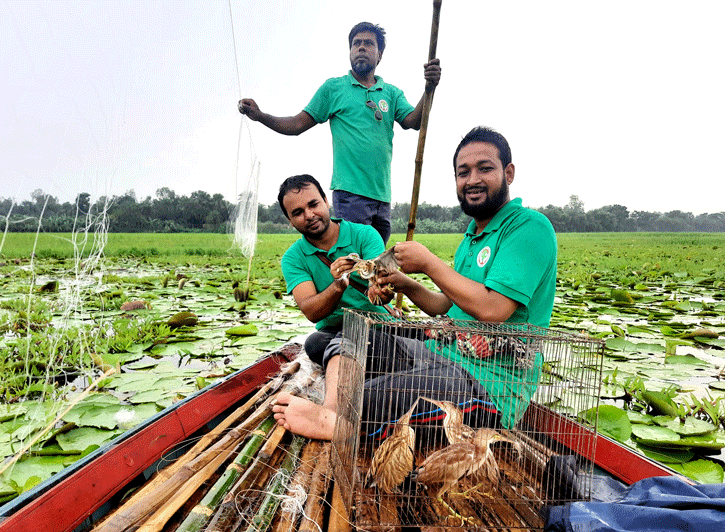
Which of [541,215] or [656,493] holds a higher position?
[541,215]

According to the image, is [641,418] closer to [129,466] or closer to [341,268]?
[341,268]

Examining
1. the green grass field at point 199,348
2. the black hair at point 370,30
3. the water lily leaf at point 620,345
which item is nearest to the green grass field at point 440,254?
the green grass field at point 199,348

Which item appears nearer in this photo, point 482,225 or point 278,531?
point 278,531

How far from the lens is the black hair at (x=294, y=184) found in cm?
233

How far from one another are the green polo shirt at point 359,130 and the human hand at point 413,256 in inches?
56.0

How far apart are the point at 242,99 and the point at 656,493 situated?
3.09m

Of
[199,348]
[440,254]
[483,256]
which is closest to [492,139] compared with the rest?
[483,256]

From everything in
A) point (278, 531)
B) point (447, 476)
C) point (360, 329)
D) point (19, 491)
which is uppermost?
point (360, 329)

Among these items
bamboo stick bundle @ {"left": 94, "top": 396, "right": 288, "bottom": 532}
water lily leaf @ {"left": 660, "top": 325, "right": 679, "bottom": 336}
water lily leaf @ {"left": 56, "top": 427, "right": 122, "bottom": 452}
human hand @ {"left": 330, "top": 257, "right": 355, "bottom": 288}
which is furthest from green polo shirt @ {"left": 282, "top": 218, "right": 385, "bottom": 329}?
water lily leaf @ {"left": 660, "top": 325, "right": 679, "bottom": 336}

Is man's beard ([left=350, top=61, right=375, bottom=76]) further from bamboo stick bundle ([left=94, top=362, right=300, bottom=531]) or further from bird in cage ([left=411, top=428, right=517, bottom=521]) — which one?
bird in cage ([left=411, top=428, right=517, bottom=521])

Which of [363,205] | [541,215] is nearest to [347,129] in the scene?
[363,205]

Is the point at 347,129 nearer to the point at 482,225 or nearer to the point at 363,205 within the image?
the point at 363,205

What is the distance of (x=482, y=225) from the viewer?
1908 millimetres

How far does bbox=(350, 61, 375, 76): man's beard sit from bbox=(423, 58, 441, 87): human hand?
730 millimetres
